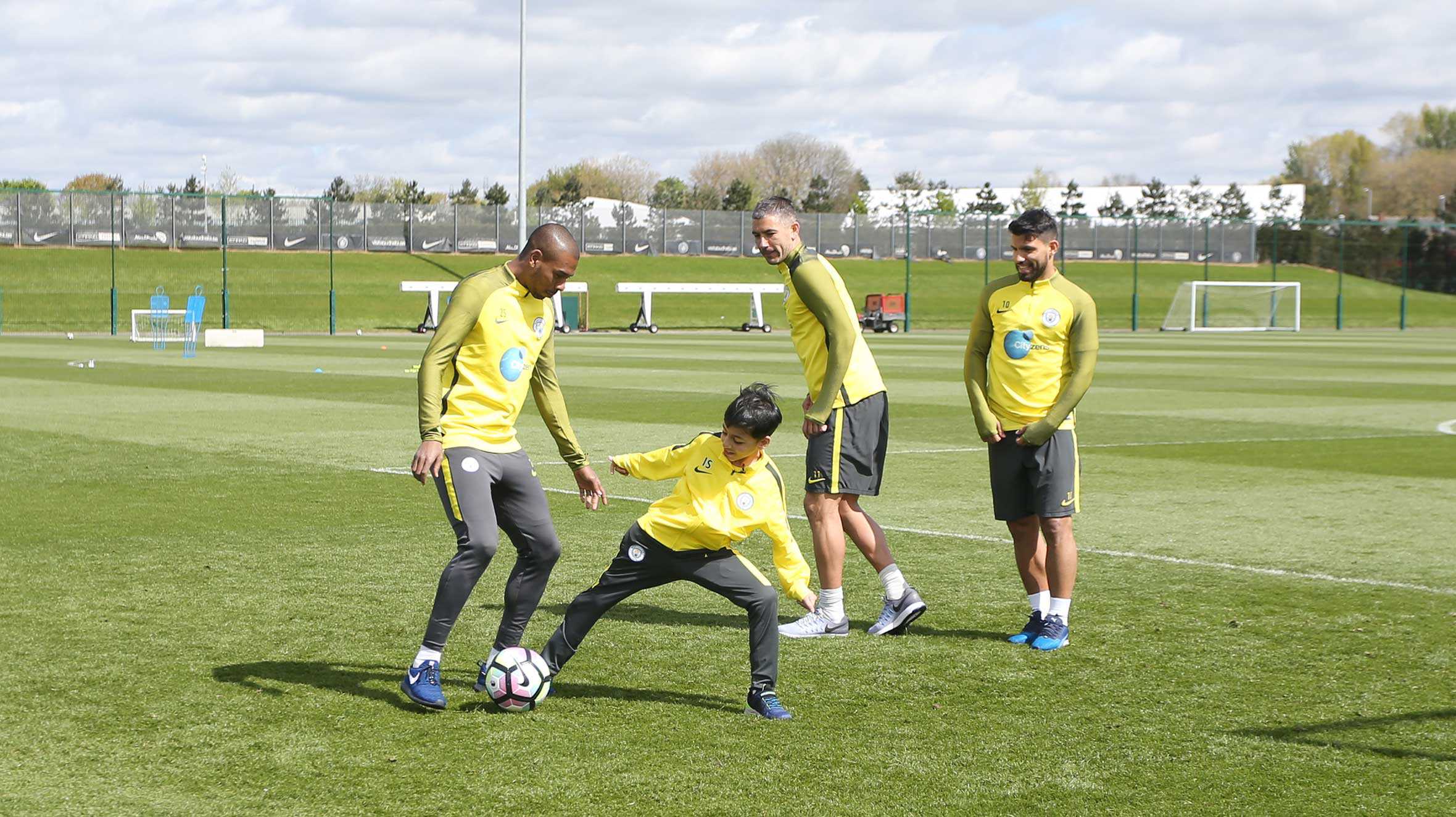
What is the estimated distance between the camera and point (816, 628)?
23.2ft

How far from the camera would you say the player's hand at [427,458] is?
5328mm

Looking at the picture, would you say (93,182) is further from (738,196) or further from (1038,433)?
(1038,433)

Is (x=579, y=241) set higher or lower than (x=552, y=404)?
higher

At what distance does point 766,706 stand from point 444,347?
5.54 ft

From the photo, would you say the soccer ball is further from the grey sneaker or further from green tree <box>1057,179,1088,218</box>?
green tree <box>1057,179,1088,218</box>

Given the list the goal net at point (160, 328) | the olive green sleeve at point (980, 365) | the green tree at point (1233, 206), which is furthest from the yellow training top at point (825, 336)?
the green tree at point (1233, 206)

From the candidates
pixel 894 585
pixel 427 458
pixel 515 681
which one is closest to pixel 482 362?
pixel 427 458

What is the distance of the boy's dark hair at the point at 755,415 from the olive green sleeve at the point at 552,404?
84 centimetres

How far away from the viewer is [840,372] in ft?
22.3

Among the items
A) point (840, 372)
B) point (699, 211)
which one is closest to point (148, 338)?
point (699, 211)

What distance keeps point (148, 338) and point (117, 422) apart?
26978mm

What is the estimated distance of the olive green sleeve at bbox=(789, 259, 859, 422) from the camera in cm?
679

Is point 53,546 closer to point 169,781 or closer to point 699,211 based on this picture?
point 169,781

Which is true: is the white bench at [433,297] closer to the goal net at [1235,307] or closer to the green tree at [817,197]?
the goal net at [1235,307]
